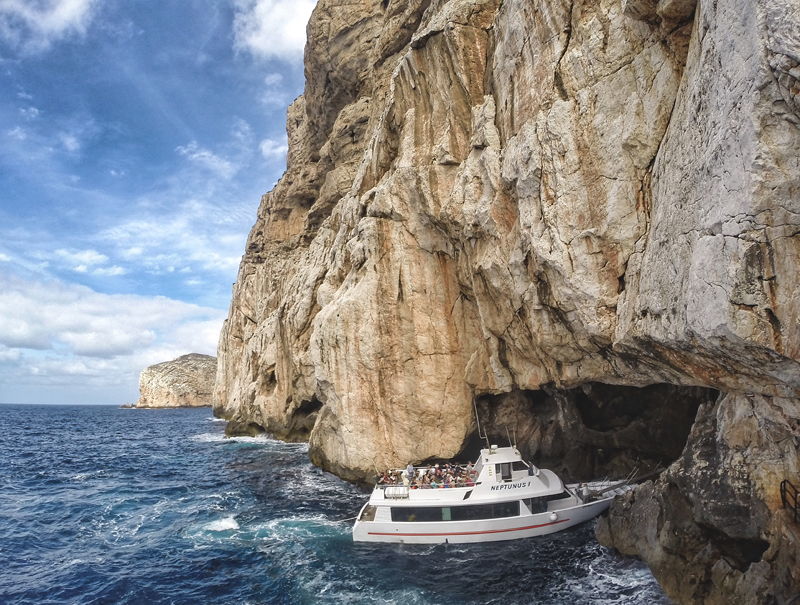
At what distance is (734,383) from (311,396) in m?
33.6

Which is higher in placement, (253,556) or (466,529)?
(466,529)

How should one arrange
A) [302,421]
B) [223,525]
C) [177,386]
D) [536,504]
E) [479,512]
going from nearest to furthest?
1. [479,512]
2. [536,504]
3. [223,525]
4. [302,421]
5. [177,386]

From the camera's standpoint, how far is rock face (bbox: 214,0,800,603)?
9477mm

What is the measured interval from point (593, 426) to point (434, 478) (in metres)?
8.73

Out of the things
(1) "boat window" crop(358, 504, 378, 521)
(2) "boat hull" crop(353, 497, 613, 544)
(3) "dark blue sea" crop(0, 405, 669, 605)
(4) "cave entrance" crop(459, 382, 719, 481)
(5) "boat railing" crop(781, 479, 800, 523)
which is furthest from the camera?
(4) "cave entrance" crop(459, 382, 719, 481)

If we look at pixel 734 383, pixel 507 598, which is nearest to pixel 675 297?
pixel 734 383

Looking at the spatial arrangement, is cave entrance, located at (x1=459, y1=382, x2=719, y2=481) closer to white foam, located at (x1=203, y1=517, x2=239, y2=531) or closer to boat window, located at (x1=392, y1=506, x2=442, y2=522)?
boat window, located at (x1=392, y1=506, x2=442, y2=522)

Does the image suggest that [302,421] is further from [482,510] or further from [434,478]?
Result: [482,510]

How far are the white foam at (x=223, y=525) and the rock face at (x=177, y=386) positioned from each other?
125193mm

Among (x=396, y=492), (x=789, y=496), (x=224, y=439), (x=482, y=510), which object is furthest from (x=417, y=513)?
(x=224, y=439)

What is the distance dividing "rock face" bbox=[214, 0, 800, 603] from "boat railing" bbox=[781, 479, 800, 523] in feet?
0.90

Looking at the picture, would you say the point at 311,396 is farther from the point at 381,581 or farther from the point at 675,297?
the point at 675,297

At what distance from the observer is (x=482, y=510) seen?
18.8m

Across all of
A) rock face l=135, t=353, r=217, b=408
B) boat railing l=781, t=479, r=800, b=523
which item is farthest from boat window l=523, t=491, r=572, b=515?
rock face l=135, t=353, r=217, b=408
